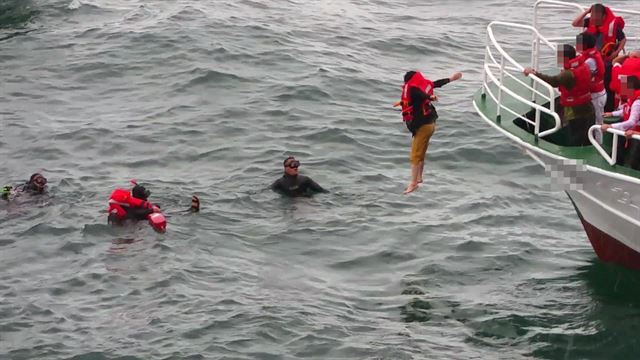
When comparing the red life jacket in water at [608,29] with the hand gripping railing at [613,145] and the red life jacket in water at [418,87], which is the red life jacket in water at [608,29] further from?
the red life jacket in water at [418,87]

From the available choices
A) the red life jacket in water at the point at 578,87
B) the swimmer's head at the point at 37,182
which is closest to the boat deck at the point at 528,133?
the red life jacket in water at the point at 578,87

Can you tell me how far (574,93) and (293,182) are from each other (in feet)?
23.1

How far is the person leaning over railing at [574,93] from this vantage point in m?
14.3

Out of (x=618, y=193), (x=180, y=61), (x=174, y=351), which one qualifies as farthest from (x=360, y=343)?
(x=180, y=61)

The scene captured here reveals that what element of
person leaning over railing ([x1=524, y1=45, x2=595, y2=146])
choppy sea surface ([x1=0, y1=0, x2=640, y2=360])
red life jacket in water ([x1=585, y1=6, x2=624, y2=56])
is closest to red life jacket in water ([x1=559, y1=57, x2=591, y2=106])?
person leaning over railing ([x1=524, y1=45, x2=595, y2=146])

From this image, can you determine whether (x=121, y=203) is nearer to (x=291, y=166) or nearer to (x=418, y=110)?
(x=291, y=166)

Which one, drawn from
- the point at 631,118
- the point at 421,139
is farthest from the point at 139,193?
the point at 631,118

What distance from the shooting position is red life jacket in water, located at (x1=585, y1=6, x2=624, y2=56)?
1559cm

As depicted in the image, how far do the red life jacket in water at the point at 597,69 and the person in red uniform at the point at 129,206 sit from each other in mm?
7913

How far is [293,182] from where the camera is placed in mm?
20391

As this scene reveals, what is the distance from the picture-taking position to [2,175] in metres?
21.7

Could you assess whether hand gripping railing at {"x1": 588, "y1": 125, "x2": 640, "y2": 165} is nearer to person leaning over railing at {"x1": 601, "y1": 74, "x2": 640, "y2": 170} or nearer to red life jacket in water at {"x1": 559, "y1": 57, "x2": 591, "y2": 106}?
person leaning over railing at {"x1": 601, "y1": 74, "x2": 640, "y2": 170}

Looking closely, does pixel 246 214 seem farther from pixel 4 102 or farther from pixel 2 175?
pixel 4 102

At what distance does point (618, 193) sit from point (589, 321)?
202 cm
